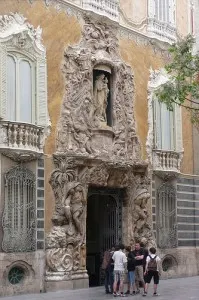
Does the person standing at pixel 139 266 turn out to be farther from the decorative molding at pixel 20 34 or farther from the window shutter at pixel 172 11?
the window shutter at pixel 172 11

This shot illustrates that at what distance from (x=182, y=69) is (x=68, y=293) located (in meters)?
8.12

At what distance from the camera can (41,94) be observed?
21.8m

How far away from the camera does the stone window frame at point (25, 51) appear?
2042 centimetres

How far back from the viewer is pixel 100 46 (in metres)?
24.1

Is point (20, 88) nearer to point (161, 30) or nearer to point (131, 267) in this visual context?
point (131, 267)

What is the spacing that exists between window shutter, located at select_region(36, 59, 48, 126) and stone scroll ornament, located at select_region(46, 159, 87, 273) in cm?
160

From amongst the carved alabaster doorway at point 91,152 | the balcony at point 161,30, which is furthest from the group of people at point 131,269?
the balcony at point 161,30

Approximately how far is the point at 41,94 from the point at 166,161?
23.7 feet

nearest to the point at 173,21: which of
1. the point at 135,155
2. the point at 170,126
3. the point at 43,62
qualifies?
the point at 170,126

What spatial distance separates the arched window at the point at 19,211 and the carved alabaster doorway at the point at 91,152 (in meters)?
0.95

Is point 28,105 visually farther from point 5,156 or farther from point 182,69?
point 182,69

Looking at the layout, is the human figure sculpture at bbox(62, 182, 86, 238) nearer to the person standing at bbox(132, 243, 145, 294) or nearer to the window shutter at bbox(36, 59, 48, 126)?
the person standing at bbox(132, 243, 145, 294)

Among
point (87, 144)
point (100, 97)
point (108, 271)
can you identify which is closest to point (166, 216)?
point (87, 144)

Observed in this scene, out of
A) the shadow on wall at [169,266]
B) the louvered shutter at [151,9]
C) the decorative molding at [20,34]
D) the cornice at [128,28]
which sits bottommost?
the shadow on wall at [169,266]
